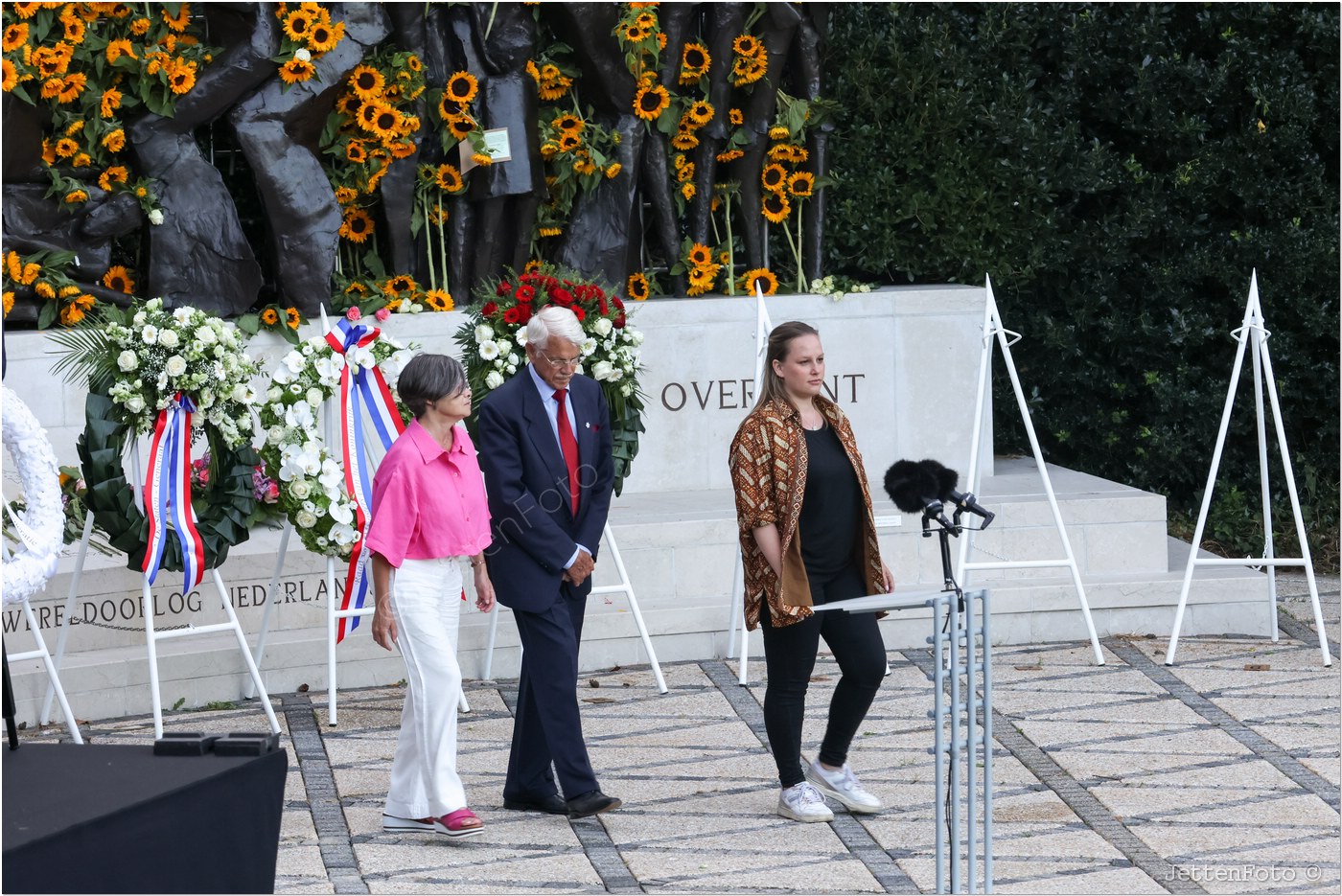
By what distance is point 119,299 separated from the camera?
28.4 feet

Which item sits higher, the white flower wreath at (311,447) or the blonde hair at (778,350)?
the blonde hair at (778,350)

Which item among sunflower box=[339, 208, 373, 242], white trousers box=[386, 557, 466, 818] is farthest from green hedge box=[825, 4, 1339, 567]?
white trousers box=[386, 557, 466, 818]

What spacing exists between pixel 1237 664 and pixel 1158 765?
1585mm

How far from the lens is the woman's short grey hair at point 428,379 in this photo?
208 inches

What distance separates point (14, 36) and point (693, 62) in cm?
354

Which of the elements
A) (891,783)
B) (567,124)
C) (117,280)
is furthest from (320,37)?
(891,783)

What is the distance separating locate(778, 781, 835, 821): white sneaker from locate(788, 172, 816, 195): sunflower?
4.98 meters

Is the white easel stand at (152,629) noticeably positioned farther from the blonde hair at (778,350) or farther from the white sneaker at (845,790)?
the blonde hair at (778,350)

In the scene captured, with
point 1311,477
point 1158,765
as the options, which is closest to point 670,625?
point 1158,765

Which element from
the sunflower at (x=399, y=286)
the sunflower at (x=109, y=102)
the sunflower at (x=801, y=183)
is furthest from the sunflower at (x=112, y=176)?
the sunflower at (x=801, y=183)

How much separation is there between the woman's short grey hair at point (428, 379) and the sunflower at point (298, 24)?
388cm

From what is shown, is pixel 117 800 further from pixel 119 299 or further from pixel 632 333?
pixel 119 299

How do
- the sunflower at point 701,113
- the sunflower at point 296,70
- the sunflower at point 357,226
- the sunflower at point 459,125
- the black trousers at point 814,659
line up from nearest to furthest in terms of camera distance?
1. the black trousers at point 814,659
2. the sunflower at point 296,70
3. the sunflower at point 459,125
4. the sunflower at point 357,226
5. the sunflower at point 701,113

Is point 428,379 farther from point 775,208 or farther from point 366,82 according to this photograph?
point 775,208
